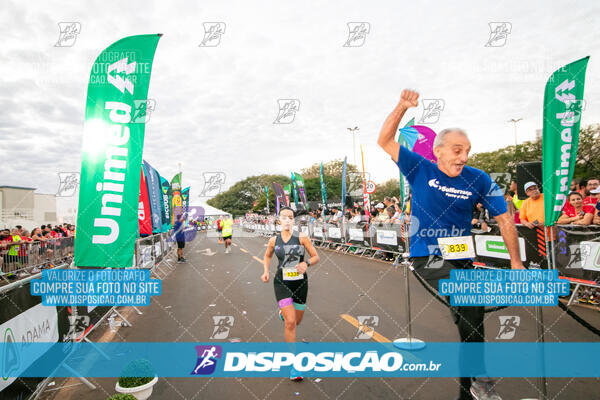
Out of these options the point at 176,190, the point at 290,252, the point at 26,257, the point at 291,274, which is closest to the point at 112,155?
the point at 290,252

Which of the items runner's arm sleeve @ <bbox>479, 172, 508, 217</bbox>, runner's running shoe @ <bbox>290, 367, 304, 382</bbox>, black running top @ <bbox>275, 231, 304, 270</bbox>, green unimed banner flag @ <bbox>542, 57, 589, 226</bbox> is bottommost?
runner's running shoe @ <bbox>290, 367, 304, 382</bbox>

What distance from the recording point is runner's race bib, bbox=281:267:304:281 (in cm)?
412

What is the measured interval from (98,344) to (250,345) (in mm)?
2429

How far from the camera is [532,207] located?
7.45 metres

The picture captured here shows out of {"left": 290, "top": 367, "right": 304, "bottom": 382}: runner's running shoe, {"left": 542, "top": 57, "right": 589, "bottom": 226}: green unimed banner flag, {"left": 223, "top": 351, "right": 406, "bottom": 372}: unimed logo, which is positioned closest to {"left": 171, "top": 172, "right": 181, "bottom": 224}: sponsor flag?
{"left": 223, "top": 351, "right": 406, "bottom": 372}: unimed logo

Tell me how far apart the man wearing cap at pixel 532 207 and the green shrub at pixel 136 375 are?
7355 millimetres

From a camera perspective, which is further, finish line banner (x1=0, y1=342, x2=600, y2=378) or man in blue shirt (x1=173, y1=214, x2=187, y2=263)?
man in blue shirt (x1=173, y1=214, x2=187, y2=263)

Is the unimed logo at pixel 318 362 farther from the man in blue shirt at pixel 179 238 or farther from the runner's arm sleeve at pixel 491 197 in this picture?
the man in blue shirt at pixel 179 238

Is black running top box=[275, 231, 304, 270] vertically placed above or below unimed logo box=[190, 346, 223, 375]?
above

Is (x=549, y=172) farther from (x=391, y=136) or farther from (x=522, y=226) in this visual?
(x=522, y=226)

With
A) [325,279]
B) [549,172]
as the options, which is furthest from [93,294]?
[325,279]

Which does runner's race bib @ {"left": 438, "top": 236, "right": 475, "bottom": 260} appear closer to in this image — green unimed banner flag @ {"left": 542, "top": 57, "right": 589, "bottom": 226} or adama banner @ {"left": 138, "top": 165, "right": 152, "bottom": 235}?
green unimed banner flag @ {"left": 542, "top": 57, "right": 589, "bottom": 226}

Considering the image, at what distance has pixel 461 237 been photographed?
8.97 feet

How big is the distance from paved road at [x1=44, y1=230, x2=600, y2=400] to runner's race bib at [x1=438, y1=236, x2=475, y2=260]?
1527 millimetres
